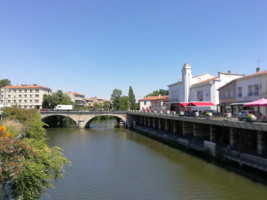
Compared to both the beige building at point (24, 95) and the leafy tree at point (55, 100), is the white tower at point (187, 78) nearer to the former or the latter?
the leafy tree at point (55, 100)

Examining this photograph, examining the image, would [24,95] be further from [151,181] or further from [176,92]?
[151,181]

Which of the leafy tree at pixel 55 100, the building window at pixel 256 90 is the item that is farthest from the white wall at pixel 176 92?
the leafy tree at pixel 55 100

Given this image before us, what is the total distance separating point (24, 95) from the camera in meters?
92.1

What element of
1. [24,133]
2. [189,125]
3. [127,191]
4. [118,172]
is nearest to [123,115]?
[189,125]

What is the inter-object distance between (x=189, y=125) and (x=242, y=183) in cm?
2114

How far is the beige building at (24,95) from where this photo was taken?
9131 centimetres

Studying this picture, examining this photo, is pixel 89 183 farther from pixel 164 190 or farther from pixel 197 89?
pixel 197 89

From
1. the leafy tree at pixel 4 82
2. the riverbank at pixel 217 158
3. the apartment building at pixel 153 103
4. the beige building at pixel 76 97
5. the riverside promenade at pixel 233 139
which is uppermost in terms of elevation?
the leafy tree at pixel 4 82

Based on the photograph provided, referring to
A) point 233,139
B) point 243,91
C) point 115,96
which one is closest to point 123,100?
point 115,96

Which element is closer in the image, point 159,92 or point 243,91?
point 243,91

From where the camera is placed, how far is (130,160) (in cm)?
2689

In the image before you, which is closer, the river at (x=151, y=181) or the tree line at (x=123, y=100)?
the river at (x=151, y=181)

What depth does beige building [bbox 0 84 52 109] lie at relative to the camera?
91.3 m

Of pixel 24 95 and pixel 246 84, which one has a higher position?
pixel 24 95
